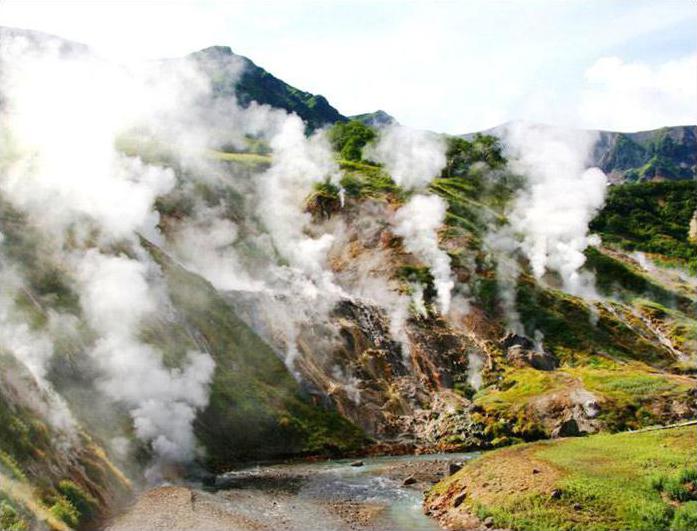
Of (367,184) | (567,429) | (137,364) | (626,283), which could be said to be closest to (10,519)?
(137,364)

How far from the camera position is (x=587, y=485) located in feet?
107

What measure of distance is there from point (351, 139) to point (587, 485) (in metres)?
120

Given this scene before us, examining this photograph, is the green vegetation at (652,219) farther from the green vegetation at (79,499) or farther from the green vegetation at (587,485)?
the green vegetation at (79,499)

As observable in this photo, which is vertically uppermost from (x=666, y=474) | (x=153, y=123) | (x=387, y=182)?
(x=153, y=123)

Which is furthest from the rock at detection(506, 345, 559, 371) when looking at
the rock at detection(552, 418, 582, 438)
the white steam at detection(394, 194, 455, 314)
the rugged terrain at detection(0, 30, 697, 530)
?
the rock at detection(552, 418, 582, 438)

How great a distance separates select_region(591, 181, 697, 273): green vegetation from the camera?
144m

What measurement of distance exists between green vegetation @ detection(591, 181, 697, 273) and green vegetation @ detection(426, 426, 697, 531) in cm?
10752

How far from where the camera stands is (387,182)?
111 metres

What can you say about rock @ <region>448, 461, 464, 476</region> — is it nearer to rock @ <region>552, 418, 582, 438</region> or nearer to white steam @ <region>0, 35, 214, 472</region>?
white steam @ <region>0, 35, 214, 472</region>

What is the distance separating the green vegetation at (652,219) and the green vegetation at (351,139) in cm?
5476

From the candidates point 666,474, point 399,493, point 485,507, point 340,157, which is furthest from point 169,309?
point 340,157

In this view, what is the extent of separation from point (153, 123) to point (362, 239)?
43.6 metres

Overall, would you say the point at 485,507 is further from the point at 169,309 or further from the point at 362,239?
the point at 362,239

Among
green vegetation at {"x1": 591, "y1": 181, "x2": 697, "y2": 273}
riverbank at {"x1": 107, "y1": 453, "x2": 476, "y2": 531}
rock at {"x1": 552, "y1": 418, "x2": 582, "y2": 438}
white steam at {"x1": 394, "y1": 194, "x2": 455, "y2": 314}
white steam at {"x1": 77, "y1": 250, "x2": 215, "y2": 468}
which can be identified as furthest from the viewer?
green vegetation at {"x1": 591, "y1": 181, "x2": 697, "y2": 273}
